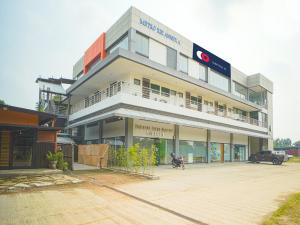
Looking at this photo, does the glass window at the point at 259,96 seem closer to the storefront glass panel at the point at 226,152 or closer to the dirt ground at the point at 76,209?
the storefront glass panel at the point at 226,152

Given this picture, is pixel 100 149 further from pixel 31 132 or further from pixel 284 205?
pixel 284 205

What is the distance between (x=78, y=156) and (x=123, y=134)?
712 centimetres

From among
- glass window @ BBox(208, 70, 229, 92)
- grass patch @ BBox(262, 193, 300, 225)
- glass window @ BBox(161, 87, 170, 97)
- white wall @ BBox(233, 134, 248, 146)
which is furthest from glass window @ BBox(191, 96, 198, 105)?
grass patch @ BBox(262, 193, 300, 225)

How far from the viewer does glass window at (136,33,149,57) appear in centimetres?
2141

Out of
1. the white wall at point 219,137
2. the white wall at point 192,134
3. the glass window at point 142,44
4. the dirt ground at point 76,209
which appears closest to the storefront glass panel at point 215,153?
the white wall at point 219,137

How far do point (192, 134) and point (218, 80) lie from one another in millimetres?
9995

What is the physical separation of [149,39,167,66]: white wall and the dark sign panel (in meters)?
5.29

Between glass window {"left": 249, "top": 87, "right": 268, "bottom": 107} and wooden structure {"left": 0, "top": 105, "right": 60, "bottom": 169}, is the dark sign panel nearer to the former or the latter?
glass window {"left": 249, "top": 87, "right": 268, "bottom": 107}

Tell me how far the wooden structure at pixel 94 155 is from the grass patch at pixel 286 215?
13488mm

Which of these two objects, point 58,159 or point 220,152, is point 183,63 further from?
point 58,159

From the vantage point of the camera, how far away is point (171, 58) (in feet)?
80.8

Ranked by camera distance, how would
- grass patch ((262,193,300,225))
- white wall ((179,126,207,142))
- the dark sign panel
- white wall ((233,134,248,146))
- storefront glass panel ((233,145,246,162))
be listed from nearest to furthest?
grass patch ((262,193,300,225)) < white wall ((179,126,207,142)) < the dark sign panel < white wall ((233,134,248,146)) < storefront glass panel ((233,145,246,162))

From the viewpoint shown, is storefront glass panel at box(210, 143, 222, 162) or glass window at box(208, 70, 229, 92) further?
glass window at box(208, 70, 229, 92)

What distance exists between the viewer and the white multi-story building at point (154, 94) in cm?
1991
